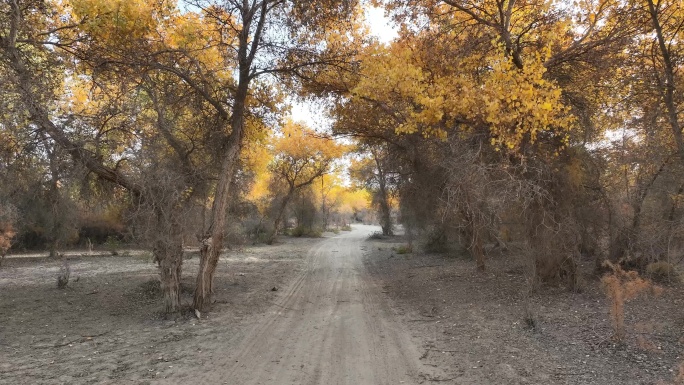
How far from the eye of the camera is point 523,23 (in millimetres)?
9930

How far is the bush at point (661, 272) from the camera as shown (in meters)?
9.82

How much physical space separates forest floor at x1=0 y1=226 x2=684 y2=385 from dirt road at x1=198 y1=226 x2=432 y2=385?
0.03m

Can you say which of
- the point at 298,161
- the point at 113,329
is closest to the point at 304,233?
the point at 298,161

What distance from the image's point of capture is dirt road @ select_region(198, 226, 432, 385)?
5.33 m

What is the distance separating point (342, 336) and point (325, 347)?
2.30 ft

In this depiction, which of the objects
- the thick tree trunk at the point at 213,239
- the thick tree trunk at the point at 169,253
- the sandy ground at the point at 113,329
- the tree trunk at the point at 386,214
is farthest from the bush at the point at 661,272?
the tree trunk at the point at 386,214

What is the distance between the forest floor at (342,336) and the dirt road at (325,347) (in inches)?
1.0

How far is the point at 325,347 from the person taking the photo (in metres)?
6.55

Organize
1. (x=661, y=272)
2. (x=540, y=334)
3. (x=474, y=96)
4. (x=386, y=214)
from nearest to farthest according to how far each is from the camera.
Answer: (x=540, y=334) → (x=474, y=96) → (x=661, y=272) → (x=386, y=214)

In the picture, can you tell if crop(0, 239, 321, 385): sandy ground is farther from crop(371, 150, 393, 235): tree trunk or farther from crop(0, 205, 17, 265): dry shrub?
crop(371, 150, 393, 235): tree trunk

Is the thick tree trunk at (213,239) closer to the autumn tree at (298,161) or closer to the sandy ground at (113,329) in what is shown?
the sandy ground at (113,329)

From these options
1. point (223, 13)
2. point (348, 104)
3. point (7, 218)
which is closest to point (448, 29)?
point (348, 104)

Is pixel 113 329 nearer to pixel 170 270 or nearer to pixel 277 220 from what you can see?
pixel 170 270

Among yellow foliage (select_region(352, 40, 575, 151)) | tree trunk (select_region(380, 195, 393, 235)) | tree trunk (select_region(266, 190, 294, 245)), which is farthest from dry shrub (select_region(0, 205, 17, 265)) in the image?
tree trunk (select_region(380, 195, 393, 235))
